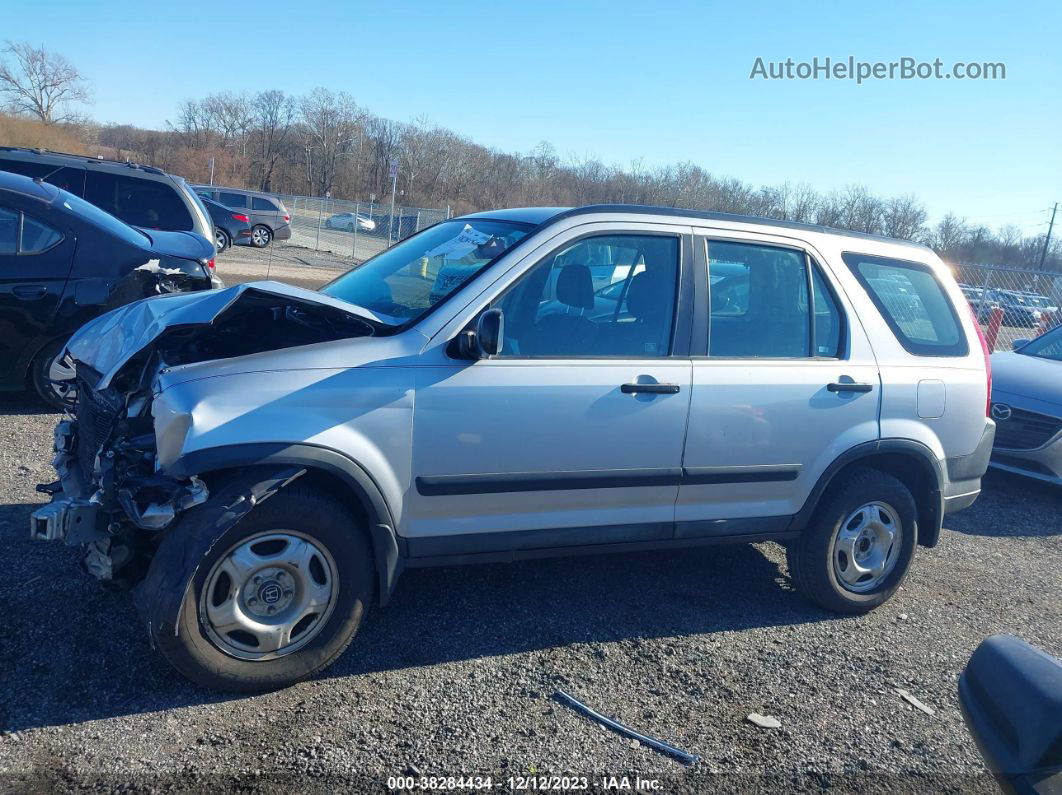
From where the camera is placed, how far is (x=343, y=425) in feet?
10.5

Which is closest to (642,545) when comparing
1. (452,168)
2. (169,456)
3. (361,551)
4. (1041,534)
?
(361,551)

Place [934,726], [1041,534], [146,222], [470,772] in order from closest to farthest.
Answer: [470,772], [934,726], [1041,534], [146,222]

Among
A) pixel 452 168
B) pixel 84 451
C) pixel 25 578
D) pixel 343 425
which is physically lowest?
pixel 25 578

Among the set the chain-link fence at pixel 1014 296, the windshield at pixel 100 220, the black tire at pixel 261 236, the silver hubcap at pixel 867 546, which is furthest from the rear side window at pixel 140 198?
the black tire at pixel 261 236

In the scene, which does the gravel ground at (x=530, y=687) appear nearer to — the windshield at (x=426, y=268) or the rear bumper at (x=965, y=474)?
the rear bumper at (x=965, y=474)

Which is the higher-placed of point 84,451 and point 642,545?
point 84,451

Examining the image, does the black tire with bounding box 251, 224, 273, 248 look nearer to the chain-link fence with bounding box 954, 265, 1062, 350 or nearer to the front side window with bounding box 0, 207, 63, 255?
the chain-link fence with bounding box 954, 265, 1062, 350

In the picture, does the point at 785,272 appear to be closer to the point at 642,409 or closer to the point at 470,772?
the point at 642,409

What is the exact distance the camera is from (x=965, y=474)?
4.69m

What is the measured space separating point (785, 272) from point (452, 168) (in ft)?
206

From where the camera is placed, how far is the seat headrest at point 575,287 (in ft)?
12.5

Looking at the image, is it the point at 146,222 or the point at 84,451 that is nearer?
the point at 84,451

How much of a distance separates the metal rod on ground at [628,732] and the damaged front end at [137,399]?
1613 millimetres

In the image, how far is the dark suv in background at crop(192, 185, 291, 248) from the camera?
92.3 ft
